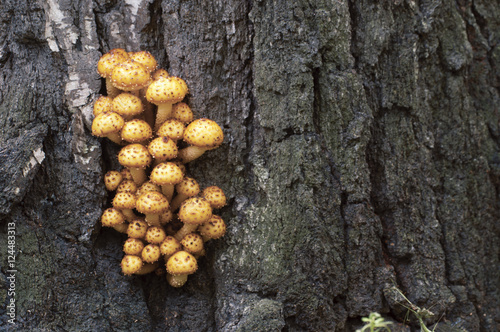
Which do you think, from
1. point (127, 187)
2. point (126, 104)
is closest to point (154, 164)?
point (127, 187)

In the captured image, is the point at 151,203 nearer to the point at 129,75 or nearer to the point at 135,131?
the point at 135,131

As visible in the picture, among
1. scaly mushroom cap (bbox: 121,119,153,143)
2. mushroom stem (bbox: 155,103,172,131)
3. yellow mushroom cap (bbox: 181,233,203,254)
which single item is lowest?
yellow mushroom cap (bbox: 181,233,203,254)

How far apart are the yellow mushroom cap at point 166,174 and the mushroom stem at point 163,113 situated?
420 mm

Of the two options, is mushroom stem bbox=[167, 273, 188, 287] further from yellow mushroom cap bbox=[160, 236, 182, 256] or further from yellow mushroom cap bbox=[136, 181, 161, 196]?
yellow mushroom cap bbox=[136, 181, 161, 196]

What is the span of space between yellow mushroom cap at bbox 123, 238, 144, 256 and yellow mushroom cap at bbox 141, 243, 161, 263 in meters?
0.08

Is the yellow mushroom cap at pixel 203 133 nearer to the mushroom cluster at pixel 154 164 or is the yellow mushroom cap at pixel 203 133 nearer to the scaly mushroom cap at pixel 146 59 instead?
the mushroom cluster at pixel 154 164

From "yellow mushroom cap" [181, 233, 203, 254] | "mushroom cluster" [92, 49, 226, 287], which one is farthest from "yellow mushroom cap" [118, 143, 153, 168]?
"yellow mushroom cap" [181, 233, 203, 254]

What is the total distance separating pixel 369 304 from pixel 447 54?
2166 millimetres

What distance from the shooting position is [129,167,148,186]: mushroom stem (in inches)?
137

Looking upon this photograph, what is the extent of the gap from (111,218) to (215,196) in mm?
821

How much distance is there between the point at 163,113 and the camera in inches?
136

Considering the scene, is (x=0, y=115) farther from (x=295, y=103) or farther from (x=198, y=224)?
(x=295, y=103)

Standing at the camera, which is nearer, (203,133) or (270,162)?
(203,133)

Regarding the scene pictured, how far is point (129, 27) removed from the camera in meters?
3.61
